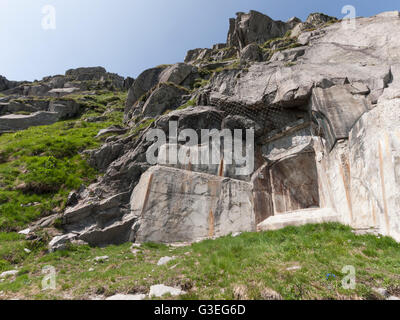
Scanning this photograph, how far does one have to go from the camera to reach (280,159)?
1301 cm

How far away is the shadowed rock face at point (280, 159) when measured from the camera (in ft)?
30.7

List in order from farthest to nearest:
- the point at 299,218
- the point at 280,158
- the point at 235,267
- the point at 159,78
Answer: the point at 159,78
the point at 280,158
the point at 299,218
the point at 235,267

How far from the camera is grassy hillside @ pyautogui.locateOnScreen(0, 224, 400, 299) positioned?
198 inches

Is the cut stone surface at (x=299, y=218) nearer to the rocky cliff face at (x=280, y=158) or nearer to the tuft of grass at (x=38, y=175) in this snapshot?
the rocky cliff face at (x=280, y=158)

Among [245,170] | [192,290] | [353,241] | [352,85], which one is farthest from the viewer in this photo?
[245,170]

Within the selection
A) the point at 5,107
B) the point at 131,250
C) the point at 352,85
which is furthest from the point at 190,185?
the point at 5,107

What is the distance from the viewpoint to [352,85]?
440 inches

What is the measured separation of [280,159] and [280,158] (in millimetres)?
58

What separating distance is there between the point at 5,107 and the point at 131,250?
33320 mm

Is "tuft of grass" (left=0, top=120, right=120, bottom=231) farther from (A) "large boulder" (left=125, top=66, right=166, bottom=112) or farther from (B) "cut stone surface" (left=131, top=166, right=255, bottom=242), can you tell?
(A) "large boulder" (left=125, top=66, right=166, bottom=112)

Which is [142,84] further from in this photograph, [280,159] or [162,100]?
[280,159]

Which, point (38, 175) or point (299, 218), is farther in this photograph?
point (38, 175)

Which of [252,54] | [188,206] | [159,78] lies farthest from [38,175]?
[252,54]
